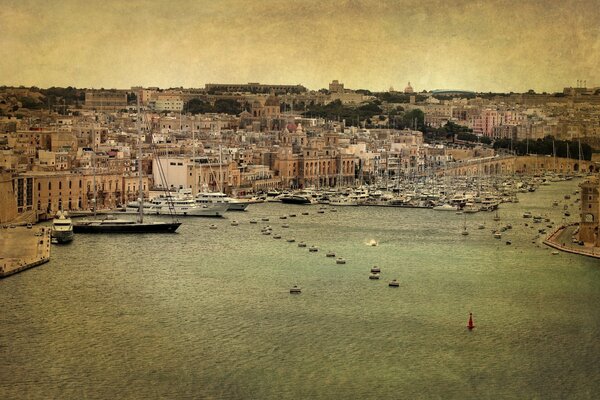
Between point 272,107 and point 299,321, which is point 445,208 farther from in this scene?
point 272,107

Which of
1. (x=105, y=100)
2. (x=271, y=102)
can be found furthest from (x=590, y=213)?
(x=271, y=102)

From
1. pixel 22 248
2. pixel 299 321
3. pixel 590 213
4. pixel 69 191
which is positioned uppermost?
pixel 590 213

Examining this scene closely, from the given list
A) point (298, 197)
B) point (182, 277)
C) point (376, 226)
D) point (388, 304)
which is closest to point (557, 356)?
point (388, 304)

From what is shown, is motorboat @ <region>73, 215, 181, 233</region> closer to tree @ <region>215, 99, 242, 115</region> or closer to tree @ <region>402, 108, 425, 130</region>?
tree @ <region>402, 108, 425, 130</region>

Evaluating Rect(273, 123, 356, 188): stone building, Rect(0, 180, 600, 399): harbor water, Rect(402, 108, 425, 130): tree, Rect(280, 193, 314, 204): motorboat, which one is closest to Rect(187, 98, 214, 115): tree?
Rect(402, 108, 425, 130): tree

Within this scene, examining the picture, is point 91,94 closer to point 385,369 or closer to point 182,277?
point 182,277

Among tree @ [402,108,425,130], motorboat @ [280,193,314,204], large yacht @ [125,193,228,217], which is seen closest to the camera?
large yacht @ [125,193,228,217]

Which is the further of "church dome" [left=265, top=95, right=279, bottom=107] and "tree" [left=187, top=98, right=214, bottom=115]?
"tree" [left=187, top=98, right=214, bottom=115]

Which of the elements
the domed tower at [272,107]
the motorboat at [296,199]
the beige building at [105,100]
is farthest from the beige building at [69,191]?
the domed tower at [272,107]
